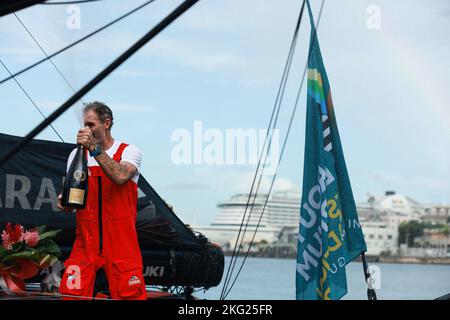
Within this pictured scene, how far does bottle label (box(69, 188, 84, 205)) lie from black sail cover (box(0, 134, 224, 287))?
2058mm

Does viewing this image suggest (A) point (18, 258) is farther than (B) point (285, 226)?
No

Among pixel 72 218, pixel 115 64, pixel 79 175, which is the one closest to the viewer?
pixel 115 64

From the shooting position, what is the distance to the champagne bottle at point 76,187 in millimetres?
5410

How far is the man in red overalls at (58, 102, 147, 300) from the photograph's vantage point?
557 centimetres

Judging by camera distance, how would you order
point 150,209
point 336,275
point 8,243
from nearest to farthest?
point 8,243 < point 336,275 < point 150,209

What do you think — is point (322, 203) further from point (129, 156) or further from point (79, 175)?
point (79, 175)

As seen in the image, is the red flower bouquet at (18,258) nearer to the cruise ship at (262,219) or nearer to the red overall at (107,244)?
the red overall at (107,244)

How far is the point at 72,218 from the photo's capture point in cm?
769

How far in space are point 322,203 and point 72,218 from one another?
1.98 m

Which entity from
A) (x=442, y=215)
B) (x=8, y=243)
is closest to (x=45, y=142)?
Answer: (x=8, y=243)

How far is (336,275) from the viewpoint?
707 cm

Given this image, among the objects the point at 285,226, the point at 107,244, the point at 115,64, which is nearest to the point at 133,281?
the point at 107,244

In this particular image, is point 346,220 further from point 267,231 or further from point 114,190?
point 267,231

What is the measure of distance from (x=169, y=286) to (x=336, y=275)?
6.02 ft
